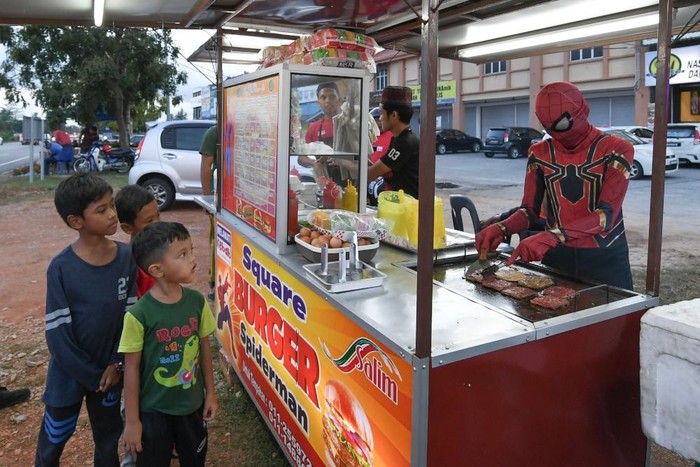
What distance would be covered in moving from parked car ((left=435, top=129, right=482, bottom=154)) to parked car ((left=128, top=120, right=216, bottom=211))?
1805 cm

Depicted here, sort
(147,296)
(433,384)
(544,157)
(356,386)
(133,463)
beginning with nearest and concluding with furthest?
(433,384)
(356,386)
(147,296)
(133,463)
(544,157)

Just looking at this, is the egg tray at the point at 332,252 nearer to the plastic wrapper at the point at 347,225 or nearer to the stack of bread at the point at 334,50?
the plastic wrapper at the point at 347,225

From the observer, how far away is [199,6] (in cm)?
305

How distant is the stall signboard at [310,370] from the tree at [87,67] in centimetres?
1622

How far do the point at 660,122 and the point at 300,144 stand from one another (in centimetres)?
161

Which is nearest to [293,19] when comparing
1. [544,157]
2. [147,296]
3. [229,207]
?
→ [229,207]

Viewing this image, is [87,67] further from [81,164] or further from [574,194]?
[574,194]

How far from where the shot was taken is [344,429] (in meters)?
2.01

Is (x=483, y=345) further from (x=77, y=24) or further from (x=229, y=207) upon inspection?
(x=77, y=24)

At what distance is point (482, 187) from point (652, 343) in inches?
521

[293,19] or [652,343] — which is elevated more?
[293,19]

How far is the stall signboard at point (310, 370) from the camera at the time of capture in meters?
1.74

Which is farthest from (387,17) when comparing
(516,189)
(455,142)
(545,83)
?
(455,142)

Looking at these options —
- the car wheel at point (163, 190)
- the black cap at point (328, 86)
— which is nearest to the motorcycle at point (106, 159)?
the car wheel at point (163, 190)
